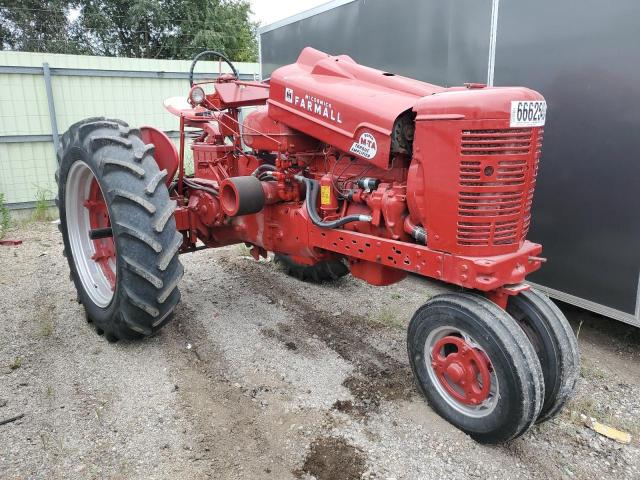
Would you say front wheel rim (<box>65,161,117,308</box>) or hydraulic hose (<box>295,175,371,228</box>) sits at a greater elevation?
hydraulic hose (<box>295,175,371,228</box>)

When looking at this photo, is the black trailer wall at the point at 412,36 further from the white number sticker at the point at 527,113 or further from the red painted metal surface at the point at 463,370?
the red painted metal surface at the point at 463,370

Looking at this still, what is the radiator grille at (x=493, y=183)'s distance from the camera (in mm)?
2457

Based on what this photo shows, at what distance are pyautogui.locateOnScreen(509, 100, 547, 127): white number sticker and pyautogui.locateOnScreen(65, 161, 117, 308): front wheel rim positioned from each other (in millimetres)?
2960

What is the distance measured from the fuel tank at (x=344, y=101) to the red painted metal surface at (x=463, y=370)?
3.28ft

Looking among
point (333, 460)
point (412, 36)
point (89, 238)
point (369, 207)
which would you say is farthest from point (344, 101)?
point (89, 238)

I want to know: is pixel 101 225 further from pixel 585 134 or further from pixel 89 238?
pixel 585 134

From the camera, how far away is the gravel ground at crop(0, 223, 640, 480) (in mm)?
2500

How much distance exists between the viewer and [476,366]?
256 cm

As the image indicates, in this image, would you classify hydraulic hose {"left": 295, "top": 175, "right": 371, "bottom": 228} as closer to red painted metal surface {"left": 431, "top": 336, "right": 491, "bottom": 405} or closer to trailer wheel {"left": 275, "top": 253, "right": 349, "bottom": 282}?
red painted metal surface {"left": 431, "top": 336, "right": 491, "bottom": 405}

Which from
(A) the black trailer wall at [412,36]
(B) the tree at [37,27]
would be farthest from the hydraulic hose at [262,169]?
(B) the tree at [37,27]

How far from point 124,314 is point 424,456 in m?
2.01

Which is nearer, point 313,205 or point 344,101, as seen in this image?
point 344,101

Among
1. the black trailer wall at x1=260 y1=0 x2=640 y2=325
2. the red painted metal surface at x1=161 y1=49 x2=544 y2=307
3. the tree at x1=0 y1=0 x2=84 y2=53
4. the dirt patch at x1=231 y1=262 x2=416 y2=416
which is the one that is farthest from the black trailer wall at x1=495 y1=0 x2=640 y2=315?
the tree at x1=0 y1=0 x2=84 y2=53

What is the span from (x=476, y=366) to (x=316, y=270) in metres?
2.47
